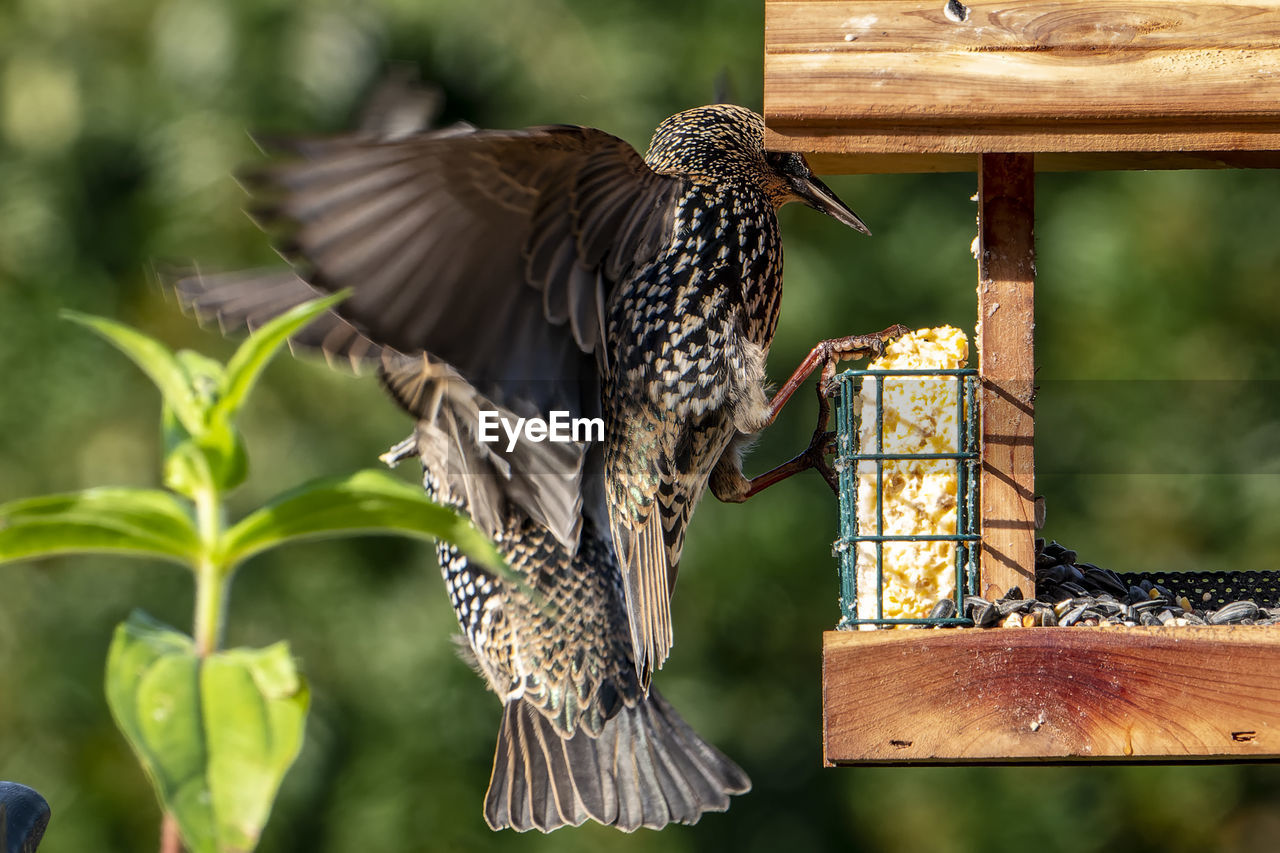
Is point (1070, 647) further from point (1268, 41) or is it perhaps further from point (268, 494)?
point (268, 494)

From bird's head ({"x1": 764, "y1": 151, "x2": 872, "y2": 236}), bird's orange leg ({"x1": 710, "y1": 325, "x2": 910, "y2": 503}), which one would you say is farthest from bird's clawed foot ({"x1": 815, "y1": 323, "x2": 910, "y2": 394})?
bird's head ({"x1": 764, "y1": 151, "x2": 872, "y2": 236})

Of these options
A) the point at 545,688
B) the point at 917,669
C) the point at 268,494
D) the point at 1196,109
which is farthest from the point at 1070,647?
the point at 268,494

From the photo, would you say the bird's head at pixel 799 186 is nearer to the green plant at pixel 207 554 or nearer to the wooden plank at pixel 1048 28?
the wooden plank at pixel 1048 28

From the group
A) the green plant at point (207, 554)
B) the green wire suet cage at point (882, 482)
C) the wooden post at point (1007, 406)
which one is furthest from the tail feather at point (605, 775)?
the green plant at point (207, 554)

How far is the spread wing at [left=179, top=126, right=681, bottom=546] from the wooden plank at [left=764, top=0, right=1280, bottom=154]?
0.40 m

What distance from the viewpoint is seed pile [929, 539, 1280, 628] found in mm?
1876

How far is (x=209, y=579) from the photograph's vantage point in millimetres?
732

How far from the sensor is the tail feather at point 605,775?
2.67 m

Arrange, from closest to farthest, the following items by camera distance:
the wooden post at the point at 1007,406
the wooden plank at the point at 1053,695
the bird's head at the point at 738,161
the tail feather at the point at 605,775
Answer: the wooden plank at the point at 1053,695 → the wooden post at the point at 1007,406 → the bird's head at the point at 738,161 → the tail feather at the point at 605,775

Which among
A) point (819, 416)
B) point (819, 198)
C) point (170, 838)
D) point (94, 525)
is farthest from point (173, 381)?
point (819, 198)

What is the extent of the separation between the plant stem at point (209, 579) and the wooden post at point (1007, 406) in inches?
54.1

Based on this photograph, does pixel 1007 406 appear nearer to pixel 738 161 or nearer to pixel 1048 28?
pixel 1048 28

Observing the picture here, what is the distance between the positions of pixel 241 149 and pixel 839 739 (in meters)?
2.65

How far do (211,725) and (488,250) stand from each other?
1502mm
